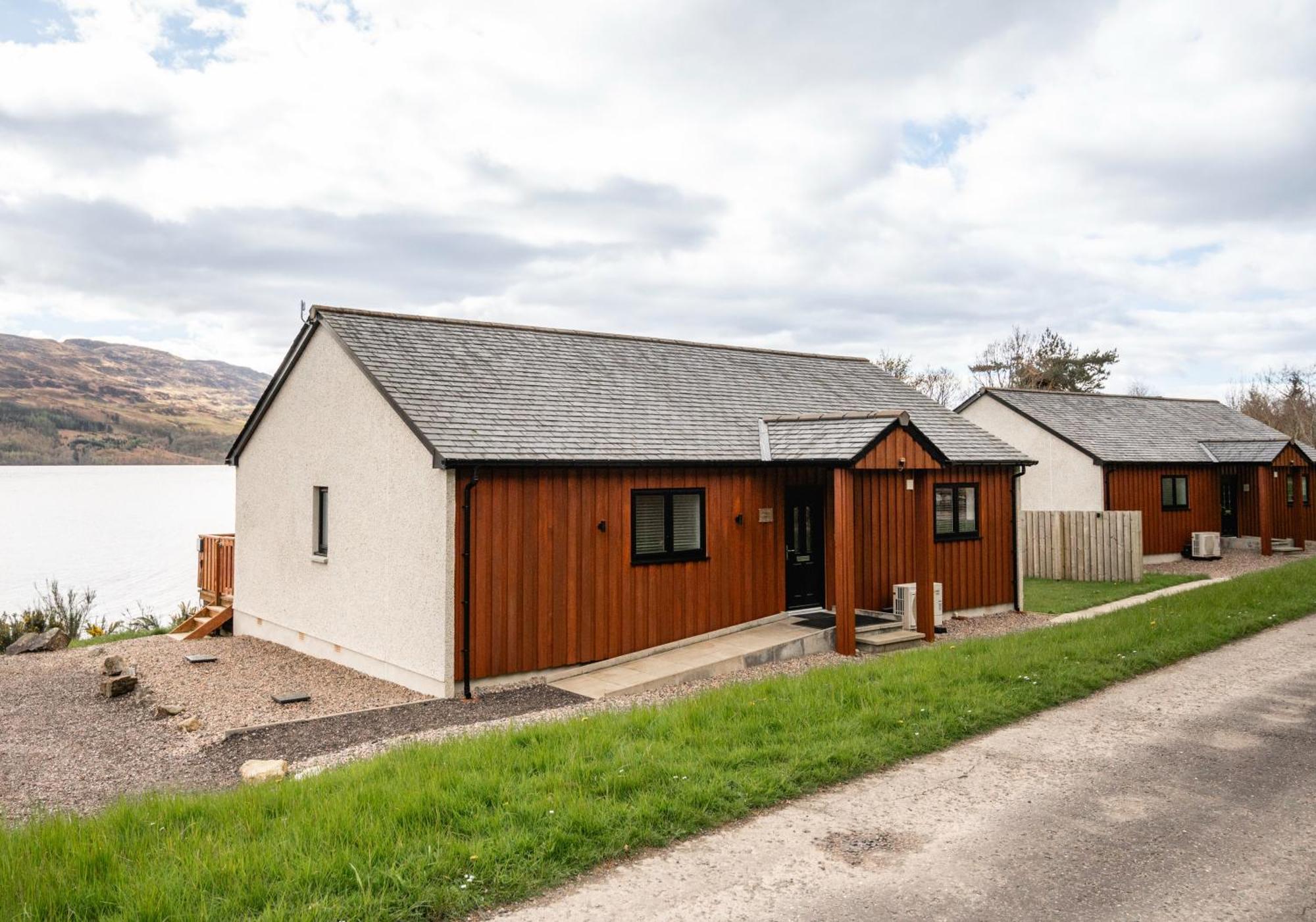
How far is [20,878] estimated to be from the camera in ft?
14.7

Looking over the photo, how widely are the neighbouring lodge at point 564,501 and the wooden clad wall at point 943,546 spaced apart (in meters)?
0.04

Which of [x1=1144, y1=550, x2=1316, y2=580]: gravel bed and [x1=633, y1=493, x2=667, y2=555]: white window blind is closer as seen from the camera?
[x1=633, y1=493, x2=667, y2=555]: white window blind

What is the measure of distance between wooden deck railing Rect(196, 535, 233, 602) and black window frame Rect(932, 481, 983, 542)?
48.3 feet

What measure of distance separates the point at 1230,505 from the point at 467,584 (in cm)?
2676

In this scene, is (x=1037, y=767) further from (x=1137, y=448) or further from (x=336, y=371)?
(x=1137, y=448)

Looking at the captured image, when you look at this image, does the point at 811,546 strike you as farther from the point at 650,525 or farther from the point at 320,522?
the point at 320,522

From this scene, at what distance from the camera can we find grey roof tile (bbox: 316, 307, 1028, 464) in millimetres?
11883

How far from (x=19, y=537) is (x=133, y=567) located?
16285 mm

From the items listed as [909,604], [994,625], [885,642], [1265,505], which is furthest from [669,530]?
[1265,505]

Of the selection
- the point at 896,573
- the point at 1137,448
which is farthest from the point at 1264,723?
the point at 1137,448

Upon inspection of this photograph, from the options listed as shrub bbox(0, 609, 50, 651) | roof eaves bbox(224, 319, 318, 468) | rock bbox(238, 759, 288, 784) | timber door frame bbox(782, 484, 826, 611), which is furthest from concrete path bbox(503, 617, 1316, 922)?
shrub bbox(0, 609, 50, 651)

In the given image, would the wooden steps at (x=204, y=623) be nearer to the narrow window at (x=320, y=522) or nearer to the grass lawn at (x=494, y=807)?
the narrow window at (x=320, y=522)

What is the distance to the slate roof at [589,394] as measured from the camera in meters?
11.8

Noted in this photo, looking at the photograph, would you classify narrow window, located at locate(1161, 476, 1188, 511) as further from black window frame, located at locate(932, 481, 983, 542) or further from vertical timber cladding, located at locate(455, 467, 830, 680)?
vertical timber cladding, located at locate(455, 467, 830, 680)
